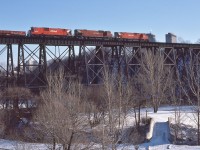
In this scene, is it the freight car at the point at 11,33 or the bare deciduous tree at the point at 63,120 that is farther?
the freight car at the point at 11,33

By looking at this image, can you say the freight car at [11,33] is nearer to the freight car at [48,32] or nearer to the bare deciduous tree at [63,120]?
the freight car at [48,32]

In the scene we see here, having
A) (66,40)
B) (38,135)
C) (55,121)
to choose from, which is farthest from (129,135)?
(66,40)

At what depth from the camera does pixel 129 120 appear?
25.2 m

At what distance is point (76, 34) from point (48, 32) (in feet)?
9.73

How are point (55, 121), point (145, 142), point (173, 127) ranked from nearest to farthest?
point (55, 121)
point (145, 142)
point (173, 127)

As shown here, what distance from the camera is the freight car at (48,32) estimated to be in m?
27.1

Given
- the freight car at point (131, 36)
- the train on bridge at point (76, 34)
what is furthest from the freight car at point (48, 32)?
the freight car at point (131, 36)

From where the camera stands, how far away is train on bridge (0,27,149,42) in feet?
88.4

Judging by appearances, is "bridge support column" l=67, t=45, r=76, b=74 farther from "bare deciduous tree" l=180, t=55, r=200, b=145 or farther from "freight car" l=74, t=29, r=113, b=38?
"bare deciduous tree" l=180, t=55, r=200, b=145

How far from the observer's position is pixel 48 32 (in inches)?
1093

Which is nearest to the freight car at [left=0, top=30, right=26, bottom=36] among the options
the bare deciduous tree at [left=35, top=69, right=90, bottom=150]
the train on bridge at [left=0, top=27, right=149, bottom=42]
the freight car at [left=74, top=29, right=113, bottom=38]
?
the train on bridge at [left=0, top=27, right=149, bottom=42]

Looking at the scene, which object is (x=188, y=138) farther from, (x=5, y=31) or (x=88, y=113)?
(x=5, y=31)

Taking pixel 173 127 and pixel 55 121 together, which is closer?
pixel 55 121

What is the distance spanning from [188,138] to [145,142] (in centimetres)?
322
